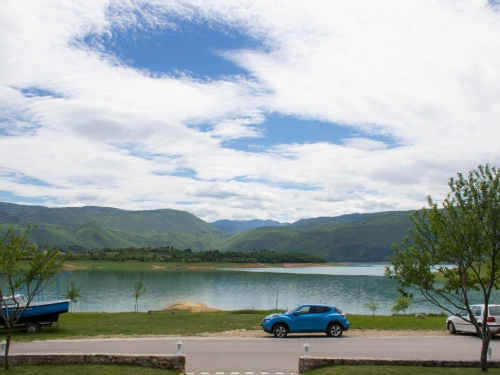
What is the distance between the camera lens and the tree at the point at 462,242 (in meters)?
12.6

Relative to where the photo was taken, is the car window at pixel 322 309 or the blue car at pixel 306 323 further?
the car window at pixel 322 309

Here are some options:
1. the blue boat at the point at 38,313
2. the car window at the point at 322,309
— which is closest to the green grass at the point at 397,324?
the car window at the point at 322,309

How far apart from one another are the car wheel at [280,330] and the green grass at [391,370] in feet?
26.9

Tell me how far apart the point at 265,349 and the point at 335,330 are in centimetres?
524

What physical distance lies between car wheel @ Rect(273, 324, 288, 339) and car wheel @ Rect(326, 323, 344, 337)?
2199mm

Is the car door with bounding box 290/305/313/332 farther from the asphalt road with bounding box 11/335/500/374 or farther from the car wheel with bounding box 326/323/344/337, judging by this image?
the car wheel with bounding box 326/323/344/337

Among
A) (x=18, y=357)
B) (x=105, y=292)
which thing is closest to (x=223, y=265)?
(x=105, y=292)

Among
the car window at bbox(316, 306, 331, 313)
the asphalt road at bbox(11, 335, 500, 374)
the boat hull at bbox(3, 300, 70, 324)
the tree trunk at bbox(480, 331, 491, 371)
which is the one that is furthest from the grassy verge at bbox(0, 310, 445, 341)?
the tree trunk at bbox(480, 331, 491, 371)

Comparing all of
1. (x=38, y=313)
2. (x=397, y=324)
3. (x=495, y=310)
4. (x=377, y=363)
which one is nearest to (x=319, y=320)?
(x=397, y=324)

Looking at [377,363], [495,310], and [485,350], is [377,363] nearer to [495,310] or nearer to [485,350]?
[485,350]

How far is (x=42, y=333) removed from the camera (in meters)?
23.8

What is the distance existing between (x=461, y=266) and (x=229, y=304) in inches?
1934

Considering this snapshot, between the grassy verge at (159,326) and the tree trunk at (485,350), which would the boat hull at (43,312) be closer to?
the grassy verge at (159,326)

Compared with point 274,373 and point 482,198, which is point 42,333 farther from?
point 482,198
